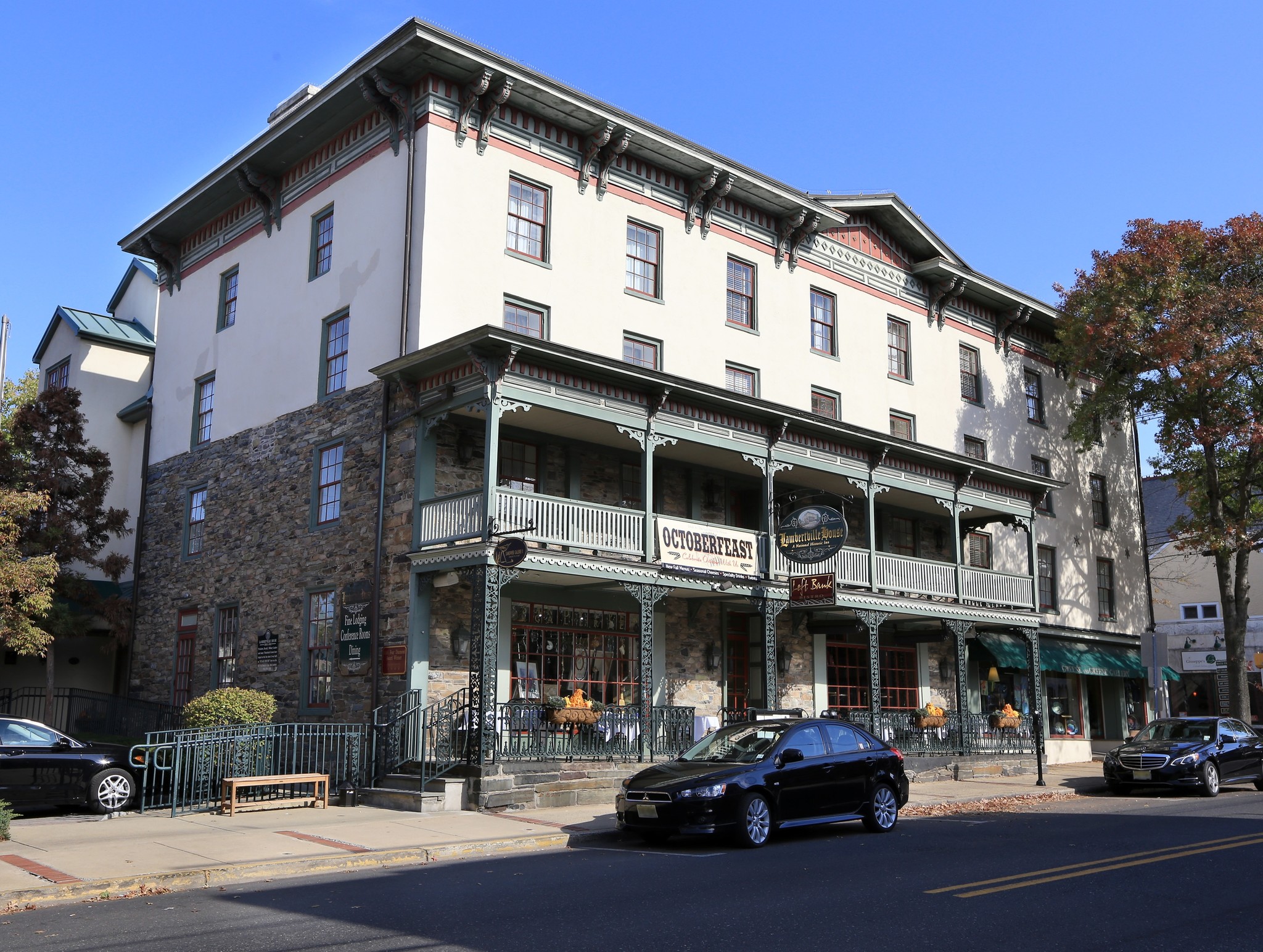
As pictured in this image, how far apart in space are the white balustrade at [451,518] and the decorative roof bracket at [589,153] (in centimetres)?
776

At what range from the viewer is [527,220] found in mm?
22469

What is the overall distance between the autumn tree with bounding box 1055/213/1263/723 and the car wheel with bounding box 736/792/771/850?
22627 millimetres

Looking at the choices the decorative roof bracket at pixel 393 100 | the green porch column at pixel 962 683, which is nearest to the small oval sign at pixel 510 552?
the decorative roof bracket at pixel 393 100

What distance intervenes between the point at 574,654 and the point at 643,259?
8648 millimetres

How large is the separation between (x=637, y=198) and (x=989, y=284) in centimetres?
1277

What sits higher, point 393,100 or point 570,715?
point 393,100

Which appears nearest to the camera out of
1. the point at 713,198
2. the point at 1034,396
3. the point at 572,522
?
the point at 572,522

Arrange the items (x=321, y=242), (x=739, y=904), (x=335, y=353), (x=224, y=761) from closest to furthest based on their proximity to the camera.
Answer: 1. (x=739, y=904)
2. (x=224, y=761)
3. (x=335, y=353)
4. (x=321, y=242)

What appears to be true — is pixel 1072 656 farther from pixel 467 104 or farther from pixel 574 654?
pixel 467 104

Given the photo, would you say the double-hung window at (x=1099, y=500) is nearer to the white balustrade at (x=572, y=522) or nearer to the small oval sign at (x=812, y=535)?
the small oval sign at (x=812, y=535)

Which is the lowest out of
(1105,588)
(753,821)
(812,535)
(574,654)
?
(753,821)

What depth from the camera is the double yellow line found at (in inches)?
401

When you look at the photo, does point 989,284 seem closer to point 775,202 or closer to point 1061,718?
point 775,202

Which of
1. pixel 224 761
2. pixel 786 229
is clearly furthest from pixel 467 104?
pixel 224 761
